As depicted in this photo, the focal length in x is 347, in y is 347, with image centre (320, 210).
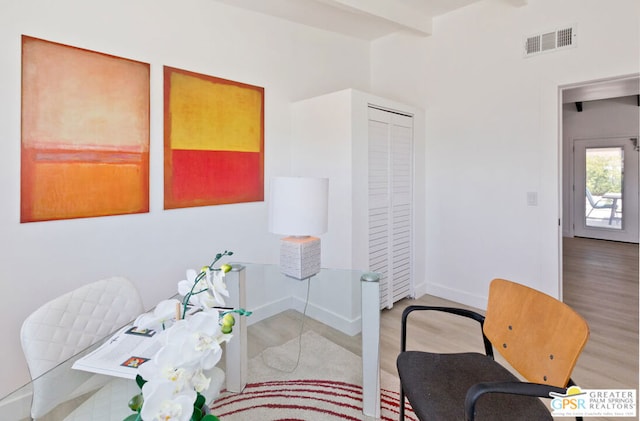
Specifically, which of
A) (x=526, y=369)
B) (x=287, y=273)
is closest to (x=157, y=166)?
(x=287, y=273)

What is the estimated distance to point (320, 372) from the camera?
2.13 metres

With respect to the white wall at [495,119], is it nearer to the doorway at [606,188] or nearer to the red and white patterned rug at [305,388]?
the red and white patterned rug at [305,388]

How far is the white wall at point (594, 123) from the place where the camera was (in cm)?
626

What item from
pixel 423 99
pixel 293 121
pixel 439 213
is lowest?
pixel 439 213

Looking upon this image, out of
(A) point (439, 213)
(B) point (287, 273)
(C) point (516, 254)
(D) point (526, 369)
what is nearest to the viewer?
(D) point (526, 369)

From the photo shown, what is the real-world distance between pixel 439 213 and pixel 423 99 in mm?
1184

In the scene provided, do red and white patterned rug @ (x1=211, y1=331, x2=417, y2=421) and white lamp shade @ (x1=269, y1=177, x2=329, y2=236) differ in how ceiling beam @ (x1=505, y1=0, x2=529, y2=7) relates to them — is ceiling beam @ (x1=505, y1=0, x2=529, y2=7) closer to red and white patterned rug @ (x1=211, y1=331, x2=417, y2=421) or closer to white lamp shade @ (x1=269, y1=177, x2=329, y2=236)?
white lamp shade @ (x1=269, y1=177, x2=329, y2=236)

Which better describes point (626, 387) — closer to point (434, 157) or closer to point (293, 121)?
point (434, 157)

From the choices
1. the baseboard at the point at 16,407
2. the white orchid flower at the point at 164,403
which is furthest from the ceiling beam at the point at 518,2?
the baseboard at the point at 16,407

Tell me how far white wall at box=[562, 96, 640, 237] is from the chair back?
6927 mm

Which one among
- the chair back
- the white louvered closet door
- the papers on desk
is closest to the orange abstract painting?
the papers on desk

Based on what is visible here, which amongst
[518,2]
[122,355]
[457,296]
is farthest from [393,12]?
[122,355]

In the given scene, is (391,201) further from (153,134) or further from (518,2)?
(153,134)

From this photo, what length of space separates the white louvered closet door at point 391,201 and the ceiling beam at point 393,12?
30.6 inches
